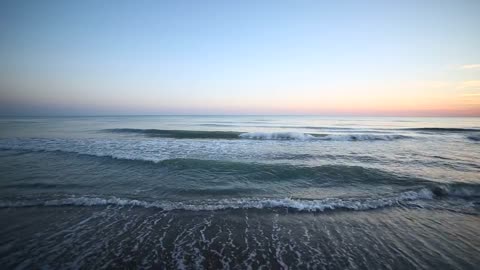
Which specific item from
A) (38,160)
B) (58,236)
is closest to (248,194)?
(58,236)

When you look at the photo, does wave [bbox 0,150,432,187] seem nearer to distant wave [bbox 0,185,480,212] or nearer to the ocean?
the ocean

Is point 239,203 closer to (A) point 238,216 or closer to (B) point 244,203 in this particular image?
(B) point 244,203

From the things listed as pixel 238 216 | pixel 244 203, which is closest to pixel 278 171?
pixel 244 203

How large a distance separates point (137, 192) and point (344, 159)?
12.5 meters

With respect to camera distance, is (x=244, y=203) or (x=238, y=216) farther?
(x=244, y=203)

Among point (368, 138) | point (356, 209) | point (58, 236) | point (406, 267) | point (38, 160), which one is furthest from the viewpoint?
point (368, 138)

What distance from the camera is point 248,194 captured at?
7684mm

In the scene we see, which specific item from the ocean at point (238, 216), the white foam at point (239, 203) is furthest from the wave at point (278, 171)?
the white foam at point (239, 203)

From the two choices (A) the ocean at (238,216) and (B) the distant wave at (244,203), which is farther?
(B) the distant wave at (244,203)

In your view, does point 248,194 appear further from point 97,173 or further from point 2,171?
point 2,171

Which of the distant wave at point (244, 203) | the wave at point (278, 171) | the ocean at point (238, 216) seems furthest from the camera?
the wave at point (278, 171)

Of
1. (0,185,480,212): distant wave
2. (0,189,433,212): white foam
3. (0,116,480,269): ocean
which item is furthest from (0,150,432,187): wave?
(0,189,433,212): white foam

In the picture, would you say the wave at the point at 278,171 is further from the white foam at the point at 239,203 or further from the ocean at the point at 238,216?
the white foam at the point at 239,203

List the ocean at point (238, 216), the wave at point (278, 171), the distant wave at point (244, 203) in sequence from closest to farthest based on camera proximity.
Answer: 1. the ocean at point (238, 216)
2. the distant wave at point (244, 203)
3. the wave at point (278, 171)
